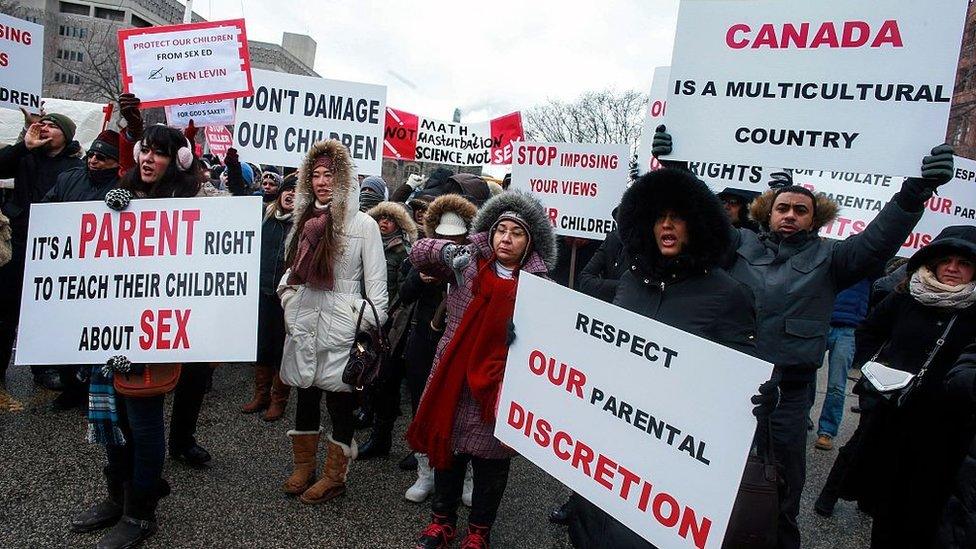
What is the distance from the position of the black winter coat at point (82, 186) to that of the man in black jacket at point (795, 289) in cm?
308

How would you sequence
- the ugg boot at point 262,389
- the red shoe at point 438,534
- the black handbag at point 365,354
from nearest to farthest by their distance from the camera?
the red shoe at point 438,534, the black handbag at point 365,354, the ugg boot at point 262,389

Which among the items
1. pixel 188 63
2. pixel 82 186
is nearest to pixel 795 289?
pixel 82 186

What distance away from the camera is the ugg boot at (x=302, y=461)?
11.5ft

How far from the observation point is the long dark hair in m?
2.90

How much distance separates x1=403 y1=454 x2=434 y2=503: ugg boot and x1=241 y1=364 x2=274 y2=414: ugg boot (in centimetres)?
183

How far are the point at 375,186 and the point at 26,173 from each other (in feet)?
9.09

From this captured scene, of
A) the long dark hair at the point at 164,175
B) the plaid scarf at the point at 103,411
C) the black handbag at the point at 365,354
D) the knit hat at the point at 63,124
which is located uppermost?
the knit hat at the point at 63,124

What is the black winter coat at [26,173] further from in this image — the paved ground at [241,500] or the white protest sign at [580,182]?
the white protest sign at [580,182]

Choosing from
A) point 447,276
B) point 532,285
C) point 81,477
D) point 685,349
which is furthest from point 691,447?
point 81,477

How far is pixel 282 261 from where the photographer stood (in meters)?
4.68

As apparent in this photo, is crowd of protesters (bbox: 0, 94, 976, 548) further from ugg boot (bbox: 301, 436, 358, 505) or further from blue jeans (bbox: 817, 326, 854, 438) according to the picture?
blue jeans (bbox: 817, 326, 854, 438)

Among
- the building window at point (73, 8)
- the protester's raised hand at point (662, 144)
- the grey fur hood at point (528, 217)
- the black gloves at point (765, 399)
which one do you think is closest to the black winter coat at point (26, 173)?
the grey fur hood at point (528, 217)

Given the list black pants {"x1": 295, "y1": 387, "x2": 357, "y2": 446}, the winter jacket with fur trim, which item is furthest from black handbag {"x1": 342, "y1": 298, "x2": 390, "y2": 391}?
black pants {"x1": 295, "y1": 387, "x2": 357, "y2": 446}

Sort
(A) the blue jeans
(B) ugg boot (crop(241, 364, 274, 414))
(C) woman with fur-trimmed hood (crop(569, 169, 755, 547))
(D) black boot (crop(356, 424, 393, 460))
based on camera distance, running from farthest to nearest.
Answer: (A) the blue jeans → (B) ugg boot (crop(241, 364, 274, 414)) → (D) black boot (crop(356, 424, 393, 460)) → (C) woman with fur-trimmed hood (crop(569, 169, 755, 547))
